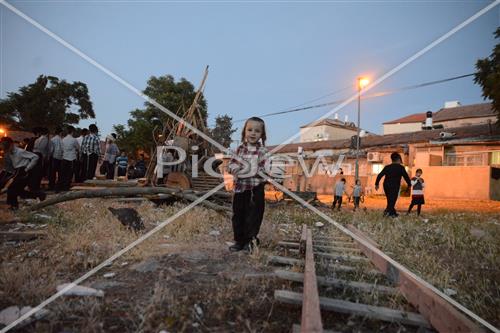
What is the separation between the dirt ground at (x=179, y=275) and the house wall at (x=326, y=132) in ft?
110

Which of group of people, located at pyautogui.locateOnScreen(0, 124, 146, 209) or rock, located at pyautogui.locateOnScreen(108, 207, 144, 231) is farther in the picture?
group of people, located at pyautogui.locateOnScreen(0, 124, 146, 209)

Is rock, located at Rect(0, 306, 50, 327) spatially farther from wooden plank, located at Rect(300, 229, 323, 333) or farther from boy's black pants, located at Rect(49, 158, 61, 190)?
boy's black pants, located at Rect(49, 158, 61, 190)

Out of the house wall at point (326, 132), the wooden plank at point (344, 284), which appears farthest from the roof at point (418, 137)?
the wooden plank at point (344, 284)

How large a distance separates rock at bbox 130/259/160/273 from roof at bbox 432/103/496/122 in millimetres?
31394

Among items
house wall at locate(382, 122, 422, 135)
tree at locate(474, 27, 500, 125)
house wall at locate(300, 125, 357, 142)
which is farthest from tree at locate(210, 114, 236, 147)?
tree at locate(474, 27, 500, 125)

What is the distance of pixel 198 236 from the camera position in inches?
173

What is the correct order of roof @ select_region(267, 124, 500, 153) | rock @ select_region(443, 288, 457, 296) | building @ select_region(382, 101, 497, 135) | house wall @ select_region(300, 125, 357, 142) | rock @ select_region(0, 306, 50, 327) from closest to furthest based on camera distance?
rock @ select_region(0, 306, 50, 327) → rock @ select_region(443, 288, 457, 296) → roof @ select_region(267, 124, 500, 153) → building @ select_region(382, 101, 497, 135) → house wall @ select_region(300, 125, 357, 142)

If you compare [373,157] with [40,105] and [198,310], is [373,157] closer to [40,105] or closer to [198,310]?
[198,310]

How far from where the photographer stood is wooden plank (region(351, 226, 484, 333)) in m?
1.66

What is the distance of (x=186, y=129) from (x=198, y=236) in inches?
262

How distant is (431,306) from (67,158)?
9.05 m

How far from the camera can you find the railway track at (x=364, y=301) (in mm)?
1699

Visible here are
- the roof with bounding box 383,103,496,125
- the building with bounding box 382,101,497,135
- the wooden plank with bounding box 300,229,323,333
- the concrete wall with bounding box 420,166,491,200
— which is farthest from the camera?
the roof with bounding box 383,103,496,125

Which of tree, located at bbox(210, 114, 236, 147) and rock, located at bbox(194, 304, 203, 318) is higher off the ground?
tree, located at bbox(210, 114, 236, 147)
